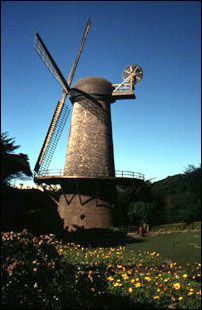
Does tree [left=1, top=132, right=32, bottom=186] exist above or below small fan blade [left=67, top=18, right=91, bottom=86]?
below

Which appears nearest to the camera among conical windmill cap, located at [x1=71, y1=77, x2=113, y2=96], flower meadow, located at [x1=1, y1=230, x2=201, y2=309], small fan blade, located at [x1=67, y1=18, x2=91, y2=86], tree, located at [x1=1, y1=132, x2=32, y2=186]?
flower meadow, located at [x1=1, y1=230, x2=201, y2=309]

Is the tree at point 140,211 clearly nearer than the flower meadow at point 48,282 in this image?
No

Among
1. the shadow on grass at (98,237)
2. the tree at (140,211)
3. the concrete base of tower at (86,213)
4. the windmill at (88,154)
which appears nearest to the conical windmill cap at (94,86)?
the windmill at (88,154)

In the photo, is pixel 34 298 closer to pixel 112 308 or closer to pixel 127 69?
pixel 112 308

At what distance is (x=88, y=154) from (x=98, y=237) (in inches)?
211

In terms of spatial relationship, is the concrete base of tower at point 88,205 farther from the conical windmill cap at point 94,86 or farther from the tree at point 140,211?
the conical windmill cap at point 94,86

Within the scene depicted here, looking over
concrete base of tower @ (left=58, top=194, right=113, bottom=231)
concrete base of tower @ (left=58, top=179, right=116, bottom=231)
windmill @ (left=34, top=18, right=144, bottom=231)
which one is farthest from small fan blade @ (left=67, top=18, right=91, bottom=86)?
concrete base of tower @ (left=58, top=194, right=113, bottom=231)

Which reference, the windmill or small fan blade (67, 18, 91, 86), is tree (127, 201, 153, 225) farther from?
small fan blade (67, 18, 91, 86)

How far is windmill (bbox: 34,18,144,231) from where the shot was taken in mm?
17203

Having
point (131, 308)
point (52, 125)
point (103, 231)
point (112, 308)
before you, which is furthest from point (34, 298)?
point (52, 125)

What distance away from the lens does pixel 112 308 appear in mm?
5289

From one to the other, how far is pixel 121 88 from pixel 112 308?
16157 millimetres

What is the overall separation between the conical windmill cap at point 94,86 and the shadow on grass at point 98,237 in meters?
9.28

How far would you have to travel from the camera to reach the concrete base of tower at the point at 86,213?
55.9ft
